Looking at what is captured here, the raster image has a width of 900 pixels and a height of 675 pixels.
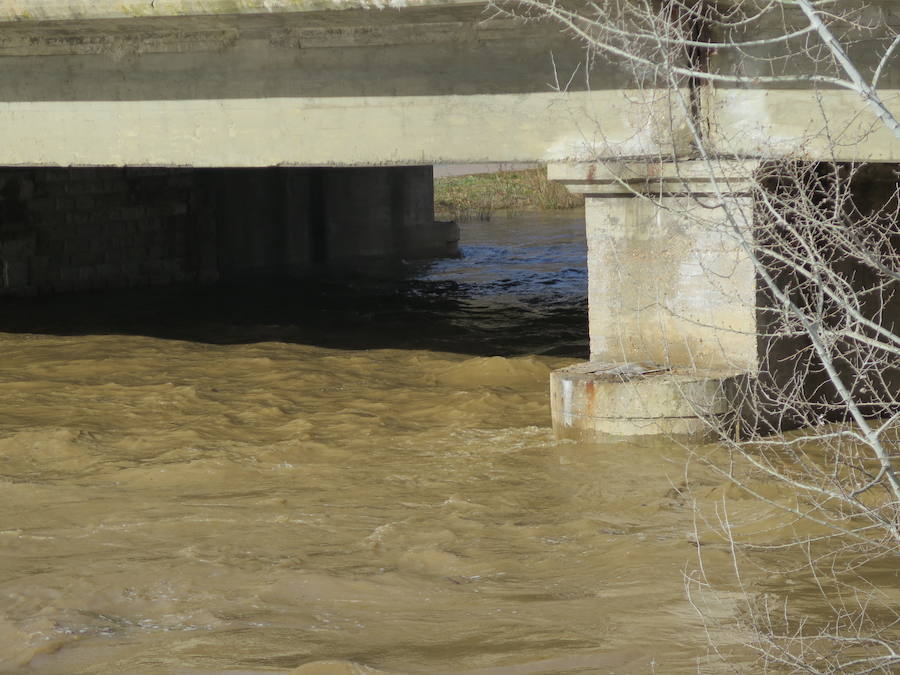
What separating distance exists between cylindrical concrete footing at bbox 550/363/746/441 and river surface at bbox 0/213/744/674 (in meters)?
0.17

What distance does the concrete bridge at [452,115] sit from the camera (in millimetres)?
8055

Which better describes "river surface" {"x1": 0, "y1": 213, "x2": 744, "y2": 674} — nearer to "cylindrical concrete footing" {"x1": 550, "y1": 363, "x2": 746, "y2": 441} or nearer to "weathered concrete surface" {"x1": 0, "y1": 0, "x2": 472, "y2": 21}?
"cylindrical concrete footing" {"x1": 550, "y1": 363, "x2": 746, "y2": 441}

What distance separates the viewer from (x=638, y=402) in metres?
8.05

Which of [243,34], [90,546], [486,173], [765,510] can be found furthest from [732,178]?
[486,173]

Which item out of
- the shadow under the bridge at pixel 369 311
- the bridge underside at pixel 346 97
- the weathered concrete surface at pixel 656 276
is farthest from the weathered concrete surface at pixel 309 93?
the shadow under the bridge at pixel 369 311

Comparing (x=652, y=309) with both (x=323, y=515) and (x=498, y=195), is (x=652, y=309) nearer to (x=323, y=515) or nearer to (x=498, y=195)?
(x=323, y=515)

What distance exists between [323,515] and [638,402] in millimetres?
2409

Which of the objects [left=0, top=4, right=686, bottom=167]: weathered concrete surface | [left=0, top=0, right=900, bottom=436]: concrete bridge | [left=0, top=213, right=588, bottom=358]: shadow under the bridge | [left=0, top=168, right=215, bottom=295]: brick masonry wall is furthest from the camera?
[left=0, top=168, right=215, bottom=295]: brick masonry wall

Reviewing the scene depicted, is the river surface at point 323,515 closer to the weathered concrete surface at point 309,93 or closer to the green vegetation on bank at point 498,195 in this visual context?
the weathered concrete surface at point 309,93

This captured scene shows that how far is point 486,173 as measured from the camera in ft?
109

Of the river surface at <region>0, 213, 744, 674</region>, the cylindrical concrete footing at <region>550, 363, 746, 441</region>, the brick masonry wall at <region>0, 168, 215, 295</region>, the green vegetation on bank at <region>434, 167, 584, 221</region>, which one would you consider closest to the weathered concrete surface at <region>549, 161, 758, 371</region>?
the cylindrical concrete footing at <region>550, 363, 746, 441</region>

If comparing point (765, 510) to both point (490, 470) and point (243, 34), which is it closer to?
point (490, 470)

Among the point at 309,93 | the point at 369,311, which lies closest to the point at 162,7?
the point at 309,93

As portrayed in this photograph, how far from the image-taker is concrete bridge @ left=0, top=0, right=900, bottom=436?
26.4 feet
